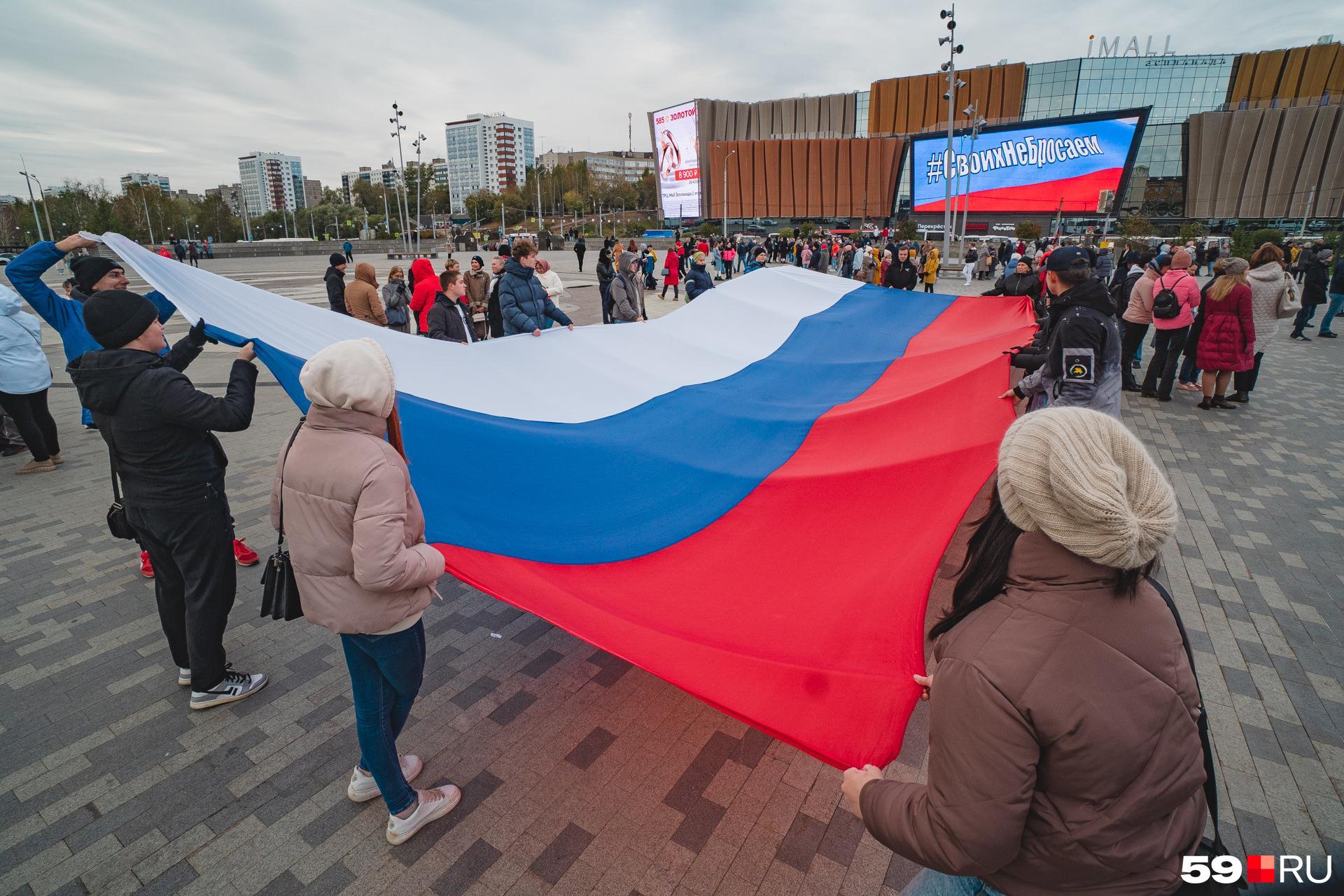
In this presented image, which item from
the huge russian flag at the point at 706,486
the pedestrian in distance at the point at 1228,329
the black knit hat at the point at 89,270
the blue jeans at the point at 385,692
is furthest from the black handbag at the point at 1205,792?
the pedestrian in distance at the point at 1228,329

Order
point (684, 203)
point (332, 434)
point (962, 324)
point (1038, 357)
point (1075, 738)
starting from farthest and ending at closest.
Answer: point (684, 203) → point (962, 324) → point (1038, 357) → point (332, 434) → point (1075, 738)

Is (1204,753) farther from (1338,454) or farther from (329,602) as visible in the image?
(1338,454)

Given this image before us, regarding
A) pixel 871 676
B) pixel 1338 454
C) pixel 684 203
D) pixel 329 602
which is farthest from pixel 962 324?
pixel 684 203

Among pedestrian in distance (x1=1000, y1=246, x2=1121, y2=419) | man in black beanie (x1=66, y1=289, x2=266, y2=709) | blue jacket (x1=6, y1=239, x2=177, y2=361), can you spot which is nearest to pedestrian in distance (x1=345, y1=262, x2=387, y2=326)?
blue jacket (x1=6, y1=239, x2=177, y2=361)

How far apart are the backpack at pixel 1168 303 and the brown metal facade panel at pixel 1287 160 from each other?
61.1m

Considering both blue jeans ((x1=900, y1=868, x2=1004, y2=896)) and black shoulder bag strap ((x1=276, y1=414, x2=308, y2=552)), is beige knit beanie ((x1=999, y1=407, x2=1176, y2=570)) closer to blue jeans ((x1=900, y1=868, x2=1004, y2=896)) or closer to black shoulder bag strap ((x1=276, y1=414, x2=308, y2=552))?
blue jeans ((x1=900, y1=868, x2=1004, y2=896))

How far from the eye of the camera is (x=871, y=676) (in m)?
2.11

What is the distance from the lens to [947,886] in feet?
5.18

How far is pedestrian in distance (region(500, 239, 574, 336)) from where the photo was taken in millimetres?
6383

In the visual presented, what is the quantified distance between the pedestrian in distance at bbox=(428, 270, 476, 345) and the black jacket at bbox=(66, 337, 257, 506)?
363cm

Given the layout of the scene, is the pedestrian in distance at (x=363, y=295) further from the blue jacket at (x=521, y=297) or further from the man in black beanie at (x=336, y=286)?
the blue jacket at (x=521, y=297)

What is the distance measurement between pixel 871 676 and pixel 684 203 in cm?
6834

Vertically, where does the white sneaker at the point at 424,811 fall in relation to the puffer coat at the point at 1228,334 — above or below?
below

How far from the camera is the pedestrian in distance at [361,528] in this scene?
6.63 feet
